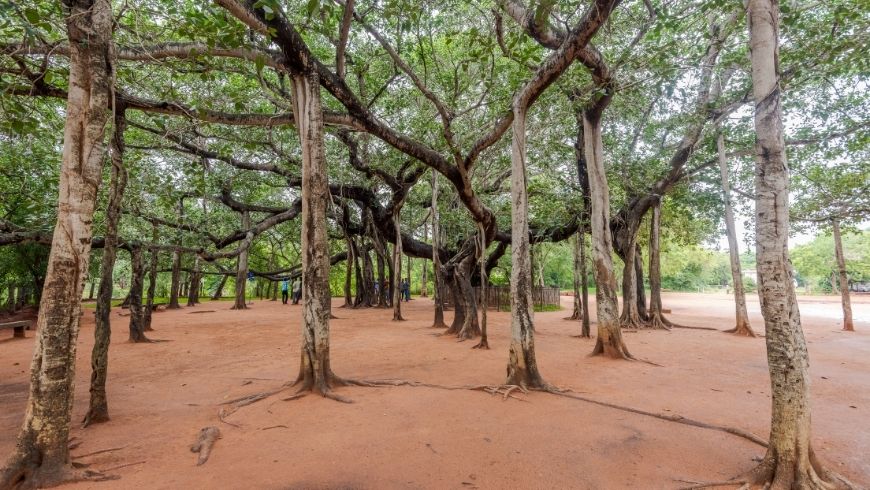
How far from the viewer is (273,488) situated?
8.57ft

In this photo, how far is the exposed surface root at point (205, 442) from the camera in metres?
3.03

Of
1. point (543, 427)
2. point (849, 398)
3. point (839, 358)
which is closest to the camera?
point (543, 427)

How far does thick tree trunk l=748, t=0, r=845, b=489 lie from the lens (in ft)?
8.51

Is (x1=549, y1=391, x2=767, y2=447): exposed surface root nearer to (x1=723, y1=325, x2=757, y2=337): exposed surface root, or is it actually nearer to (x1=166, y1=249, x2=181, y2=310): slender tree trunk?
(x1=723, y1=325, x2=757, y2=337): exposed surface root

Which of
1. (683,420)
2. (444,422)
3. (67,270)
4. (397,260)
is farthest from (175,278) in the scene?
(683,420)

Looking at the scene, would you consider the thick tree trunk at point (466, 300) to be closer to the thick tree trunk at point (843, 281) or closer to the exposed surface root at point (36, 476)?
the exposed surface root at point (36, 476)

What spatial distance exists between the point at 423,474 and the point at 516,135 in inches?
175

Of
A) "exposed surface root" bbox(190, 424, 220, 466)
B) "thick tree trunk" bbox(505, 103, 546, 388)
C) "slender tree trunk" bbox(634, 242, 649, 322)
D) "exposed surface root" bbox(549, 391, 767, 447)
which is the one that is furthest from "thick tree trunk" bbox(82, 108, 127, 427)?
"slender tree trunk" bbox(634, 242, 649, 322)

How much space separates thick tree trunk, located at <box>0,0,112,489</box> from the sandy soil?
37 cm

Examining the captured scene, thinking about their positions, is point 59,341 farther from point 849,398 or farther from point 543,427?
point 849,398

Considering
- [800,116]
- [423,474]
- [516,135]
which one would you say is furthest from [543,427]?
[800,116]

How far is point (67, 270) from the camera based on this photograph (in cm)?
275

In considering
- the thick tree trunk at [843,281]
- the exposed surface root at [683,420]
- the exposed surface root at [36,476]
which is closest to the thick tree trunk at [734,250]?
the thick tree trunk at [843,281]

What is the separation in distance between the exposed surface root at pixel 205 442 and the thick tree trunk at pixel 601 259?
599 cm
